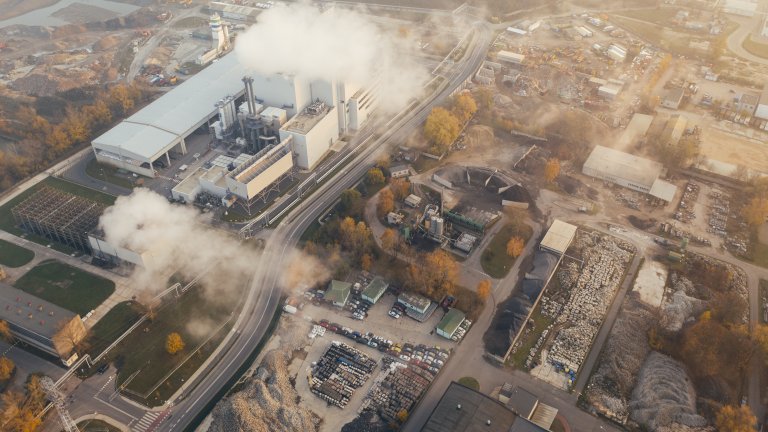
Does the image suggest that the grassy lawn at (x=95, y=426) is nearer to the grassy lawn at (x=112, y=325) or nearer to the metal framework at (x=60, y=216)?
the grassy lawn at (x=112, y=325)

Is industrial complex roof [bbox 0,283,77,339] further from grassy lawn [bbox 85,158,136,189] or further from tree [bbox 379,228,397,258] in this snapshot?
tree [bbox 379,228,397,258]

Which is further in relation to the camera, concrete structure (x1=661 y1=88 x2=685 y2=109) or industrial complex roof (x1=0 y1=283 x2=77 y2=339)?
concrete structure (x1=661 y1=88 x2=685 y2=109)

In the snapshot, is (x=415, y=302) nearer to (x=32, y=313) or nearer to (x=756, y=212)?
(x=32, y=313)

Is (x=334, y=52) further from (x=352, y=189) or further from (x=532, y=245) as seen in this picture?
(x=532, y=245)

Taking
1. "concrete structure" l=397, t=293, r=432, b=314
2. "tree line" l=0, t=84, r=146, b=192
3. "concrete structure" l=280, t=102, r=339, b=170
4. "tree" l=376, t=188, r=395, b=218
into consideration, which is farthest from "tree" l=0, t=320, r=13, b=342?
"tree" l=376, t=188, r=395, b=218

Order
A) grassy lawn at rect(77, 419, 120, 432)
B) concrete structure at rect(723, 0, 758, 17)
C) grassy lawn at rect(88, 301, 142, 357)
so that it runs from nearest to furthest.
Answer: grassy lawn at rect(77, 419, 120, 432) < grassy lawn at rect(88, 301, 142, 357) < concrete structure at rect(723, 0, 758, 17)

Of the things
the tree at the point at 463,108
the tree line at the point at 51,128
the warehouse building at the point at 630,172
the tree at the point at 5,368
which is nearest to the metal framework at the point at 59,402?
the tree at the point at 5,368
